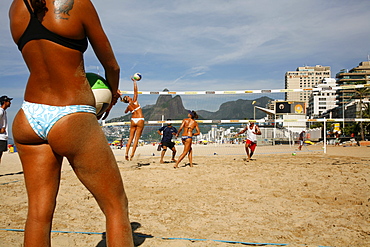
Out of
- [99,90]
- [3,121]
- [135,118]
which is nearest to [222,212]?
[99,90]

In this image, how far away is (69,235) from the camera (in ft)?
8.45

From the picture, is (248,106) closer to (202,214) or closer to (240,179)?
(240,179)

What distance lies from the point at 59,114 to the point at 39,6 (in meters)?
0.48

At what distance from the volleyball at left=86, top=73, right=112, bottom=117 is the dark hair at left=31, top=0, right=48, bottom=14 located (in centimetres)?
37

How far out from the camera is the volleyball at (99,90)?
1540 mm

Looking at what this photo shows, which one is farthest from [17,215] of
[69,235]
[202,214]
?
[202,214]

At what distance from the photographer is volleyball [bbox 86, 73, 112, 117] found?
1540 millimetres

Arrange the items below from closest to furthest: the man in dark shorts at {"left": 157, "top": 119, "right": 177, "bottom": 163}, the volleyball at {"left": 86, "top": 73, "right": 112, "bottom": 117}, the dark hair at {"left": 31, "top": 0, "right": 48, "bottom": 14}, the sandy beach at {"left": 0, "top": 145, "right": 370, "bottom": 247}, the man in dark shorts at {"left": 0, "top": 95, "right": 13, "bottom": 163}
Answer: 1. the dark hair at {"left": 31, "top": 0, "right": 48, "bottom": 14}
2. the volleyball at {"left": 86, "top": 73, "right": 112, "bottom": 117}
3. the sandy beach at {"left": 0, "top": 145, "right": 370, "bottom": 247}
4. the man in dark shorts at {"left": 0, "top": 95, "right": 13, "bottom": 163}
5. the man in dark shorts at {"left": 157, "top": 119, "right": 177, "bottom": 163}

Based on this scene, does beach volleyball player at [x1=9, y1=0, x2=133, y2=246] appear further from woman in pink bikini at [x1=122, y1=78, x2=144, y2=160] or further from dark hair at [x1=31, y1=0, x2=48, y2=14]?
woman in pink bikini at [x1=122, y1=78, x2=144, y2=160]

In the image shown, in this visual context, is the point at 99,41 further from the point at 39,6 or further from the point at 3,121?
the point at 3,121

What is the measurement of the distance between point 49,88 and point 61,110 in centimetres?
12

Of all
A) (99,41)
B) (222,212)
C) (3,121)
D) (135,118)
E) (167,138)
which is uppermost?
(99,41)

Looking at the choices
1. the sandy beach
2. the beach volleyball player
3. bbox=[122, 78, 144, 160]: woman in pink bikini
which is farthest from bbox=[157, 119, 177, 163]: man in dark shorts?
the beach volleyball player

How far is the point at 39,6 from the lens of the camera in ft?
4.26
